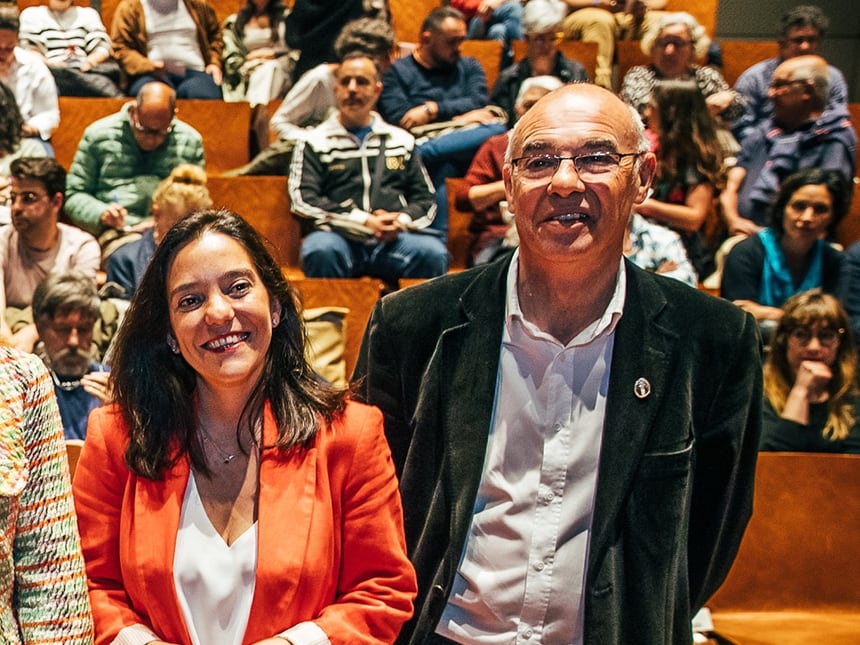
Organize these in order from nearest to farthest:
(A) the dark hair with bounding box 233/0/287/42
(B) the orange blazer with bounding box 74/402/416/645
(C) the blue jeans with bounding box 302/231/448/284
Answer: (B) the orange blazer with bounding box 74/402/416/645 → (C) the blue jeans with bounding box 302/231/448/284 → (A) the dark hair with bounding box 233/0/287/42

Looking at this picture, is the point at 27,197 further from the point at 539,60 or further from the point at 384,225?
the point at 539,60

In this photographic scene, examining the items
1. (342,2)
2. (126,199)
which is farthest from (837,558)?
(342,2)

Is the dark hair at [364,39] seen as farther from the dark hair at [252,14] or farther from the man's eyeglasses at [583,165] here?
the man's eyeglasses at [583,165]

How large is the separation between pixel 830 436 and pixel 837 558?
35 centimetres

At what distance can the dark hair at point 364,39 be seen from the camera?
4.24m

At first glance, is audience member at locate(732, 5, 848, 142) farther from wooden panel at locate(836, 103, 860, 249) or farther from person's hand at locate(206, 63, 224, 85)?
person's hand at locate(206, 63, 224, 85)

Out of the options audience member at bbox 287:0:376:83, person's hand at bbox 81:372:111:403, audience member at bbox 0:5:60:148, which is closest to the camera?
person's hand at bbox 81:372:111:403

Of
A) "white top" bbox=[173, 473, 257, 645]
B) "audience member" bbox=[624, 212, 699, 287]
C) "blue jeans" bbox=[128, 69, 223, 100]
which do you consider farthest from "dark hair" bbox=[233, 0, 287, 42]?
"white top" bbox=[173, 473, 257, 645]

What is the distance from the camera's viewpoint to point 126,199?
3.89 metres

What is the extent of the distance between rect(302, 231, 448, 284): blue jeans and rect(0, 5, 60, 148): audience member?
138 centimetres

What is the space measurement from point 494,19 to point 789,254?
2.75 m

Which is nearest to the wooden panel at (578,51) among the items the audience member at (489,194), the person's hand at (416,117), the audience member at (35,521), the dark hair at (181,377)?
the person's hand at (416,117)

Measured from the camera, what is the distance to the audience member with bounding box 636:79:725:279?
3.58m

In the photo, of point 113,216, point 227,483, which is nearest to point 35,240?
point 113,216
